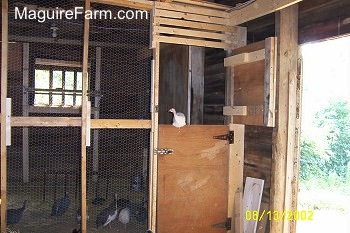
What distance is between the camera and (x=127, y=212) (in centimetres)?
371

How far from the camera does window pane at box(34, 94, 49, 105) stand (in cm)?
563

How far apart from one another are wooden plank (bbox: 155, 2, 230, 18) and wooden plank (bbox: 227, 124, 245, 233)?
1276 millimetres

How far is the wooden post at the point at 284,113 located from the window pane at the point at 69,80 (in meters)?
3.98

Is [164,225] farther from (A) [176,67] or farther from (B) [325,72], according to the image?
(B) [325,72]

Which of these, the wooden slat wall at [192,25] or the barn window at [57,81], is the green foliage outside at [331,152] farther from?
the barn window at [57,81]

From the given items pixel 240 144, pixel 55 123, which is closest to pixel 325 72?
pixel 240 144

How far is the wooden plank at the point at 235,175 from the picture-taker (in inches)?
139

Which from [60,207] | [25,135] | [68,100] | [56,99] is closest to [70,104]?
[68,100]

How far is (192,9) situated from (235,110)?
1.20 meters

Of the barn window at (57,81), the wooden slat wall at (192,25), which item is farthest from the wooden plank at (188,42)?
the barn window at (57,81)

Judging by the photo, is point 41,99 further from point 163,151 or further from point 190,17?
point 190,17

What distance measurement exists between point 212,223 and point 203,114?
1.50m

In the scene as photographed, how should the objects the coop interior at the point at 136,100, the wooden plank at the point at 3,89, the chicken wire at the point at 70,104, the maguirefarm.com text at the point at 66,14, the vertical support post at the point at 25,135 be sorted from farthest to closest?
the vertical support post at the point at 25,135 < the chicken wire at the point at 70,104 < the maguirefarm.com text at the point at 66,14 < the coop interior at the point at 136,100 < the wooden plank at the point at 3,89

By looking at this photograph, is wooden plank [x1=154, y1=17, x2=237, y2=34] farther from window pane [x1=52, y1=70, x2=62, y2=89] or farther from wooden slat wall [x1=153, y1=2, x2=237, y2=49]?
window pane [x1=52, y1=70, x2=62, y2=89]
